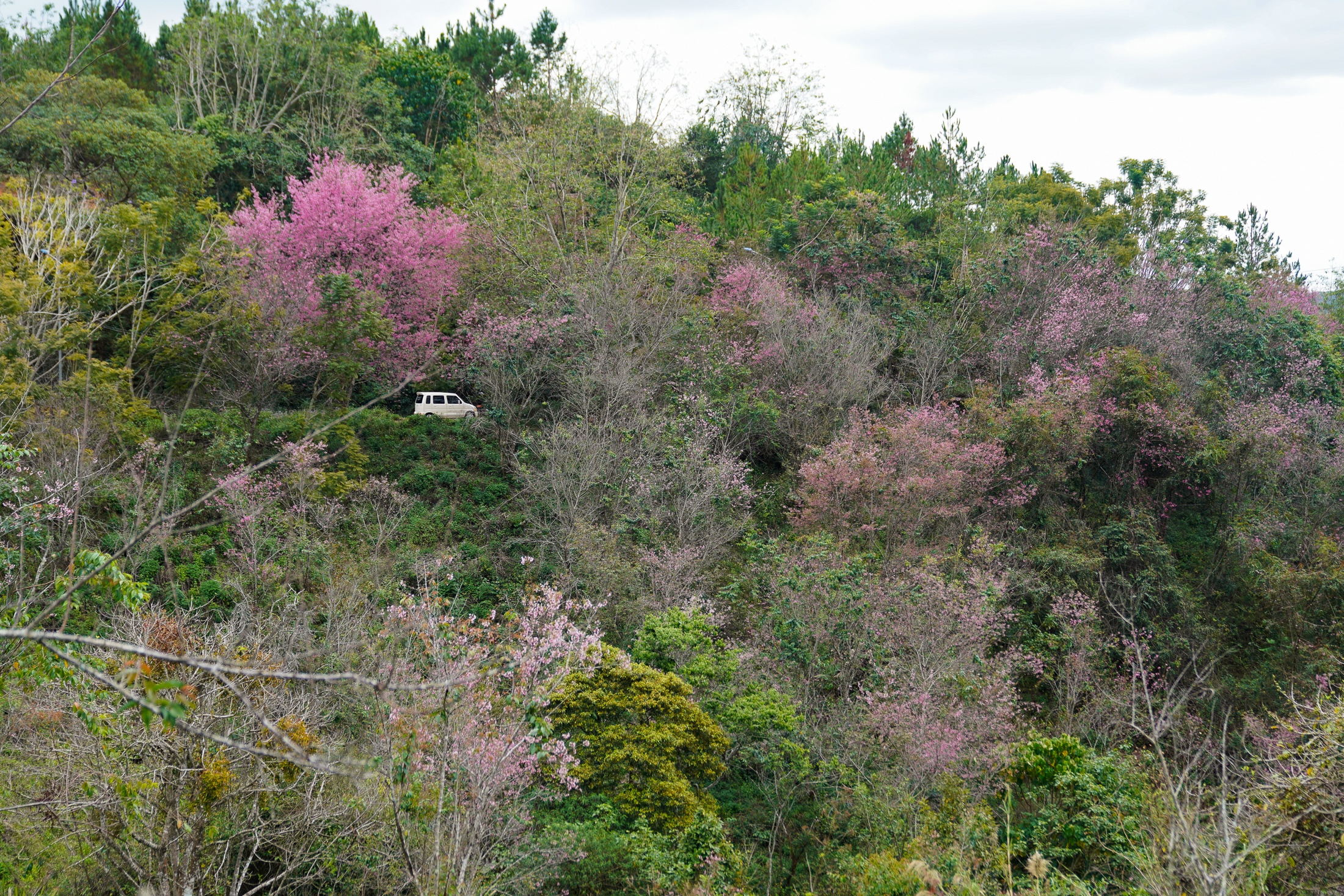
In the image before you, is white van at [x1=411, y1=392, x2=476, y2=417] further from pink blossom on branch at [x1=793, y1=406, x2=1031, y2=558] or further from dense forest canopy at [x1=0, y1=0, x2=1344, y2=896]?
pink blossom on branch at [x1=793, y1=406, x2=1031, y2=558]

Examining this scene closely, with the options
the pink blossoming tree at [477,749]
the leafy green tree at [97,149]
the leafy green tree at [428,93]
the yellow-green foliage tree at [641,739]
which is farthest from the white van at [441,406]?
the leafy green tree at [428,93]

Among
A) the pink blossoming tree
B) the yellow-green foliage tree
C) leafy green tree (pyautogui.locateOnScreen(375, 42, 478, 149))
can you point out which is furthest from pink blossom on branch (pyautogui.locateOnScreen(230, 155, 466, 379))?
the yellow-green foliage tree

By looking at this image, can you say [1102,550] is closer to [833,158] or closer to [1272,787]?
[1272,787]

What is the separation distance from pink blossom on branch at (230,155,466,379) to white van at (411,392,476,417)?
2.32 feet

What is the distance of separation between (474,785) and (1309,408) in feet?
61.5

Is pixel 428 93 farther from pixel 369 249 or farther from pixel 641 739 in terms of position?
pixel 641 739

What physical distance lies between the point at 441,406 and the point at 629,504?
608cm

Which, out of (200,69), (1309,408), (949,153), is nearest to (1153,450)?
(1309,408)

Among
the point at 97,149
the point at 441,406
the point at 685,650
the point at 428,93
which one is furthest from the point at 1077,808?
the point at 428,93

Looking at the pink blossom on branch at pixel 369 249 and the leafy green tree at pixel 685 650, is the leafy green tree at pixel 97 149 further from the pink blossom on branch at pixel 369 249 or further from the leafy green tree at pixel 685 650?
the leafy green tree at pixel 685 650

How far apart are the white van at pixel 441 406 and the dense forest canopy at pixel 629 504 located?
0.37 metres

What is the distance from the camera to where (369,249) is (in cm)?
1991

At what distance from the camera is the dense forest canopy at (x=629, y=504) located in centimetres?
701

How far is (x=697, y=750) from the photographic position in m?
9.37
